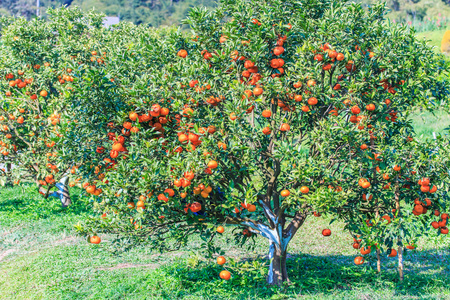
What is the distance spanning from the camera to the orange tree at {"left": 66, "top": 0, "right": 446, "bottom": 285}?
4473 millimetres

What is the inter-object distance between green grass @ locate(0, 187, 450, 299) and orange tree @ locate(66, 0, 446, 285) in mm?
1123

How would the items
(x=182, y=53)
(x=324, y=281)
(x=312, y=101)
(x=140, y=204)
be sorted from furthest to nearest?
(x=324, y=281) < (x=182, y=53) < (x=312, y=101) < (x=140, y=204)

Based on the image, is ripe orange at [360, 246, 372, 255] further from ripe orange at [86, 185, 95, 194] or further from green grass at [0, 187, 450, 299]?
ripe orange at [86, 185, 95, 194]

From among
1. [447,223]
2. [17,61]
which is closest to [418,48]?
[447,223]

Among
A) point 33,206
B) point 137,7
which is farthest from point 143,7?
point 33,206

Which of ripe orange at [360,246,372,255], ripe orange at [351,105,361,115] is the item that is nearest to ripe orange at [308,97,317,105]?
ripe orange at [351,105,361,115]

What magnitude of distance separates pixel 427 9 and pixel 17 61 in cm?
6479

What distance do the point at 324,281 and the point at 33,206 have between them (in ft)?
29.4

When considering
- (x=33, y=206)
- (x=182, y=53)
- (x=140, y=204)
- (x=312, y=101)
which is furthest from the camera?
(x=33, y=206)

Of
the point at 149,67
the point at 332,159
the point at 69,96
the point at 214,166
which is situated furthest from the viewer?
the point at 149,67

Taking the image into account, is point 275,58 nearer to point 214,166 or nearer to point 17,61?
point 214,166

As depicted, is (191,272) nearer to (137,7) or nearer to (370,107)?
(370,107)

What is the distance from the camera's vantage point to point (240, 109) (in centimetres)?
464

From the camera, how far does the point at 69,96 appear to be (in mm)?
4629
